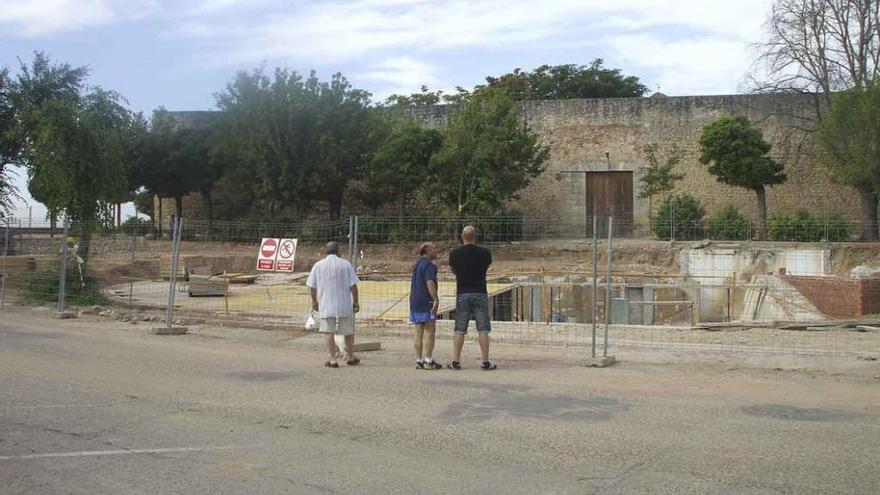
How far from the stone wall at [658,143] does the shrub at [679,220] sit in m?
3.41

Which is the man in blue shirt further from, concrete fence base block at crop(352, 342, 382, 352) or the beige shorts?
concrete fence base block at crop(352, 342, 382, 352)

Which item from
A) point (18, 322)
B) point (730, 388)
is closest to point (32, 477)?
point (730, 388)

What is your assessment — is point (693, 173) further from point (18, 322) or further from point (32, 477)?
point (32, 477)

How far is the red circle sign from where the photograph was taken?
14203 millimetres

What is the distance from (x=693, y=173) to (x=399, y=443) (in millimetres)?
32594

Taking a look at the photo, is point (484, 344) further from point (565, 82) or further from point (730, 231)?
point (565, 82)

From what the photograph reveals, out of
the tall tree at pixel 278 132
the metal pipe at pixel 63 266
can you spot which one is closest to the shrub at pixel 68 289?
the metal pipe at pixel 63 266

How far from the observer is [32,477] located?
5.33 m

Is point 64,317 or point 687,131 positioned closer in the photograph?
point 64,317

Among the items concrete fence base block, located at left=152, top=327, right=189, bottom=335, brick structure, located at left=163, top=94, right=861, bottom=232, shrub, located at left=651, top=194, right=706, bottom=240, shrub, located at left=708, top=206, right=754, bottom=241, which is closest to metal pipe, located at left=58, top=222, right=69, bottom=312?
concrete fence base block, located at left=152, top=327, right=189, bottom=335

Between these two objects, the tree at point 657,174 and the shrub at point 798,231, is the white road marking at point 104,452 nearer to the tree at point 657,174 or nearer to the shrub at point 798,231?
the shrub at point 798,231

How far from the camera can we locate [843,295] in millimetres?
16594

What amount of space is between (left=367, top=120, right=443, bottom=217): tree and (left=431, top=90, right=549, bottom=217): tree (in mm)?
663

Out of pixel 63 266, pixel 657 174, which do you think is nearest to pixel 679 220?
pixel 657 174
